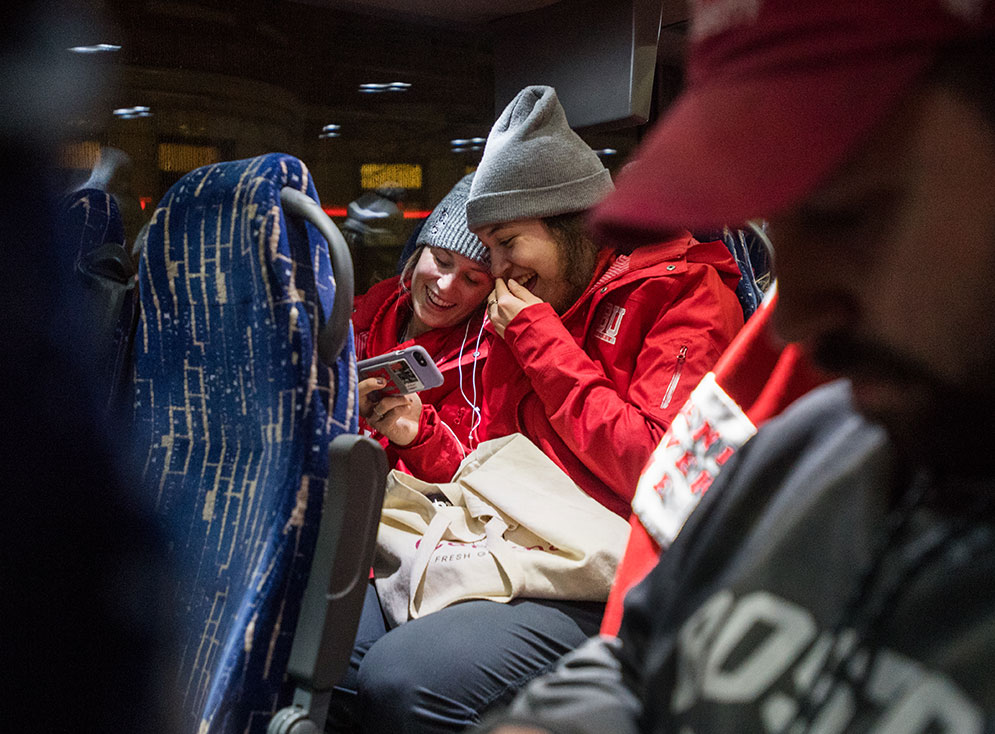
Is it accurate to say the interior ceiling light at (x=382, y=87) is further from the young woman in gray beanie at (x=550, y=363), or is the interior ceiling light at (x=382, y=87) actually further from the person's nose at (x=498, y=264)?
the person's nose at (x=498, y=264)

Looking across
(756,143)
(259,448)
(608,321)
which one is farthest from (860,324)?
(608,321)

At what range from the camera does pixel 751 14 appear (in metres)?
0.42

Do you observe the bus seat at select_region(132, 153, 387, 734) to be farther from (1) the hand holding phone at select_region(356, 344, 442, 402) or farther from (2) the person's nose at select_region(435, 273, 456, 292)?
(2) the person's nose at select_region(435, 273, 456, 292)

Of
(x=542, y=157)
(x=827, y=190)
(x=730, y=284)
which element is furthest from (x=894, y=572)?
(x=542, y=157)

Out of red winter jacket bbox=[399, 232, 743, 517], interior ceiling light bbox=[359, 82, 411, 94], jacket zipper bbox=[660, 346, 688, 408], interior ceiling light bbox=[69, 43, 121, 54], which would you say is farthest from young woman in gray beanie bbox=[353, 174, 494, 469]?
interior ceiling light bbox=[69, 43, 121, 54]

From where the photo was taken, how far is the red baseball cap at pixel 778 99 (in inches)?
14.9

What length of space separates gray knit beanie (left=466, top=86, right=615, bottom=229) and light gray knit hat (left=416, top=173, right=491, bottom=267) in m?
0.10

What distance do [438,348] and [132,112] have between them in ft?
3.68

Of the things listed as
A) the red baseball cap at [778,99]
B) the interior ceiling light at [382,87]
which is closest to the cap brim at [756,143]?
the red baseball cap at [778,99]

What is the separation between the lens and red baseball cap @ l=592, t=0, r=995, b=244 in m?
0.38

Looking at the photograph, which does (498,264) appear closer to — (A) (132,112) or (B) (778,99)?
(A) (132,112)

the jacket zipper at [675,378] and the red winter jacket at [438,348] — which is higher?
the jacket zipper at [675,378]

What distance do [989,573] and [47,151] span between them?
171 centimetres

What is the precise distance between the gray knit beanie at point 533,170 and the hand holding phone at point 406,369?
40cm
